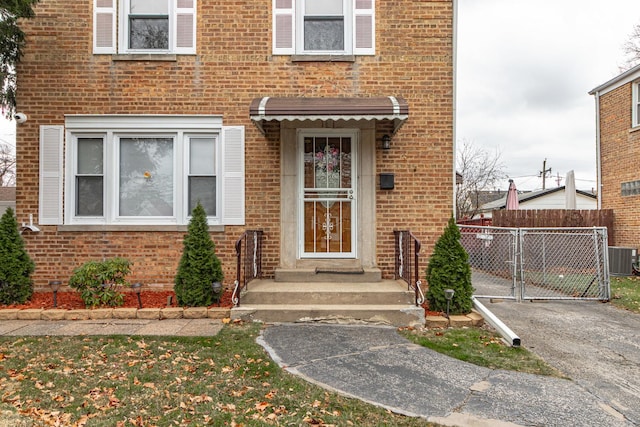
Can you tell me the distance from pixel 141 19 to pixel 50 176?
3146mm

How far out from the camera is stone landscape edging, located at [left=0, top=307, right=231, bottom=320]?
5.39 m

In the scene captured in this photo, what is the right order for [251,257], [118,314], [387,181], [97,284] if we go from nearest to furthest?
[118,314] → [97,284] → [251,257] → [387,181]

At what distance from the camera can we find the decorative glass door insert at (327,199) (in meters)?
6.71

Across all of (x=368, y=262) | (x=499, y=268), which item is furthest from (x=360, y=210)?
(x=499, y=268)

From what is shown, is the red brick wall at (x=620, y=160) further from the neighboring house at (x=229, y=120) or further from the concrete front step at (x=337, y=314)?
the concrete front step at (x=337, y=314)

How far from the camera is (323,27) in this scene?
22.2 feet

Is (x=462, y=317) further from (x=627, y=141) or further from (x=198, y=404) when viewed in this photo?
(x=627, y=141)

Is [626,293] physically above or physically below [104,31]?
below

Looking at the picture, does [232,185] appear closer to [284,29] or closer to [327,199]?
[327,199]

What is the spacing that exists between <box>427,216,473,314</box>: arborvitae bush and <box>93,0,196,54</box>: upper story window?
17.3 feet

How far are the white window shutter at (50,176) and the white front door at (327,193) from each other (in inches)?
162

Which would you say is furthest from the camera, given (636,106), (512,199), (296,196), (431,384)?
(636,106)

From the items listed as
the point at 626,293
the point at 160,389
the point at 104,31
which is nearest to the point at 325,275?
the point at 160,389

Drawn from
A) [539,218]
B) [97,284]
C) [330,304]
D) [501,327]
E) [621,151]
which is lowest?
[501,327]
